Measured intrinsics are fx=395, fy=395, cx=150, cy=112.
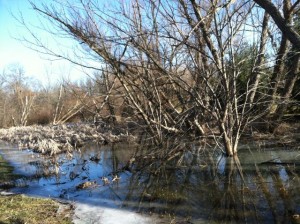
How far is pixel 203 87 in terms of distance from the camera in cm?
958

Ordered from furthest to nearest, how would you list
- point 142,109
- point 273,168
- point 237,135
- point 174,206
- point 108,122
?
point 108,122
point 142,109
point 237,135
point 273,168
point 174,206

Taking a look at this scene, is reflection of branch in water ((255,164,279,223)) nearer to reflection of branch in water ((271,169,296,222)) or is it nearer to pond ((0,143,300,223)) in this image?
pond ((0,143,300,223))

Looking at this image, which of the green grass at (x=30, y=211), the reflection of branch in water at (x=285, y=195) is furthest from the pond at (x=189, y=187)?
the green grass at (x=30, y=211)

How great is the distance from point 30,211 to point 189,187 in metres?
2.96

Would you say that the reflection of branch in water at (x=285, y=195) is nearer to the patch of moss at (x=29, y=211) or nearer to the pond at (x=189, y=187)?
the pond at (x=189, y=187)

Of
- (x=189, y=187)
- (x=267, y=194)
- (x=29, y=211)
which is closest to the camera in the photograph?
(x=29, y=211)

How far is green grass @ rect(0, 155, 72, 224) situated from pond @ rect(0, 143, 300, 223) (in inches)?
14.2

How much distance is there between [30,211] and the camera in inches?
237

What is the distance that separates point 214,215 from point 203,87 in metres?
4.41

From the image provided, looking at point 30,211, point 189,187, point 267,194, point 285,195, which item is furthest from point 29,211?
point 285,195

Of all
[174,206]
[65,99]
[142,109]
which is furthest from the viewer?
[65,99]

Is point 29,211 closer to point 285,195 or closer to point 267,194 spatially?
point 267,194

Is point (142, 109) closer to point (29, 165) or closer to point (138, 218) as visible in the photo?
point (29, 165)

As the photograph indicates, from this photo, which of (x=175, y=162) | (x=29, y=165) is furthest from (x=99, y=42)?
(x=29, y=165)
